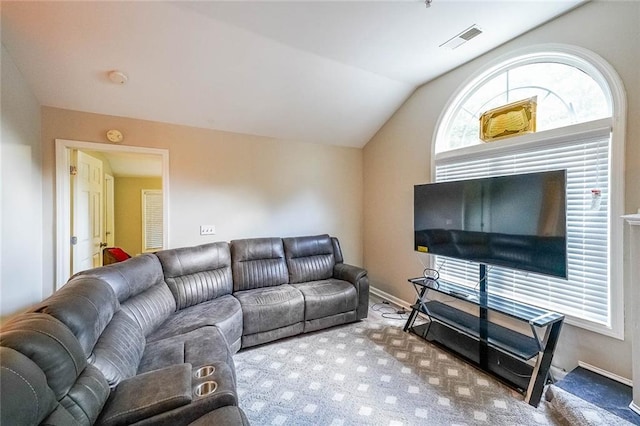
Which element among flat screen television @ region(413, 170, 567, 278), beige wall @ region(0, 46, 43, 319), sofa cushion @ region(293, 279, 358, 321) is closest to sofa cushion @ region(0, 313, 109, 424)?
beige wall @ region(0, 46, 43, 319)

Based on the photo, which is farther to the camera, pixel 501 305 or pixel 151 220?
pixel 151 220

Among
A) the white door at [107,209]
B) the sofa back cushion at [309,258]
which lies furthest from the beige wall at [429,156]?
the white door at [107,209]

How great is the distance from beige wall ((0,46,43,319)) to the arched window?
414cm

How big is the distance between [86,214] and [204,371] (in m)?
2.83

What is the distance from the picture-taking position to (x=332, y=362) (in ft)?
7.79

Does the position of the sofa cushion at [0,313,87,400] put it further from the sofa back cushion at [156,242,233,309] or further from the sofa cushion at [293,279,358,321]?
the sofa cushion at [293,279,358,321]

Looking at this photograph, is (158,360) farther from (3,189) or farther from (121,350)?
(3,189)

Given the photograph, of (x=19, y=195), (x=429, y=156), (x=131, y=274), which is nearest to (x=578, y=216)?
(x=429, y=156)

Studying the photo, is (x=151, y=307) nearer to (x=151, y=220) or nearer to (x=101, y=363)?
(x=101, y=363)

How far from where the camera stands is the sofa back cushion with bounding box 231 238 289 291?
10.1 feet

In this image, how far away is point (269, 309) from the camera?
264cm

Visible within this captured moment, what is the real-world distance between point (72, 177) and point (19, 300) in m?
1.26

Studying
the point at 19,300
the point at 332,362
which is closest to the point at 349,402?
the point at 332,362

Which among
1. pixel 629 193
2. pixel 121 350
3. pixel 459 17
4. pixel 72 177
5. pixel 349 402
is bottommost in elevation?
pixel 349 402
